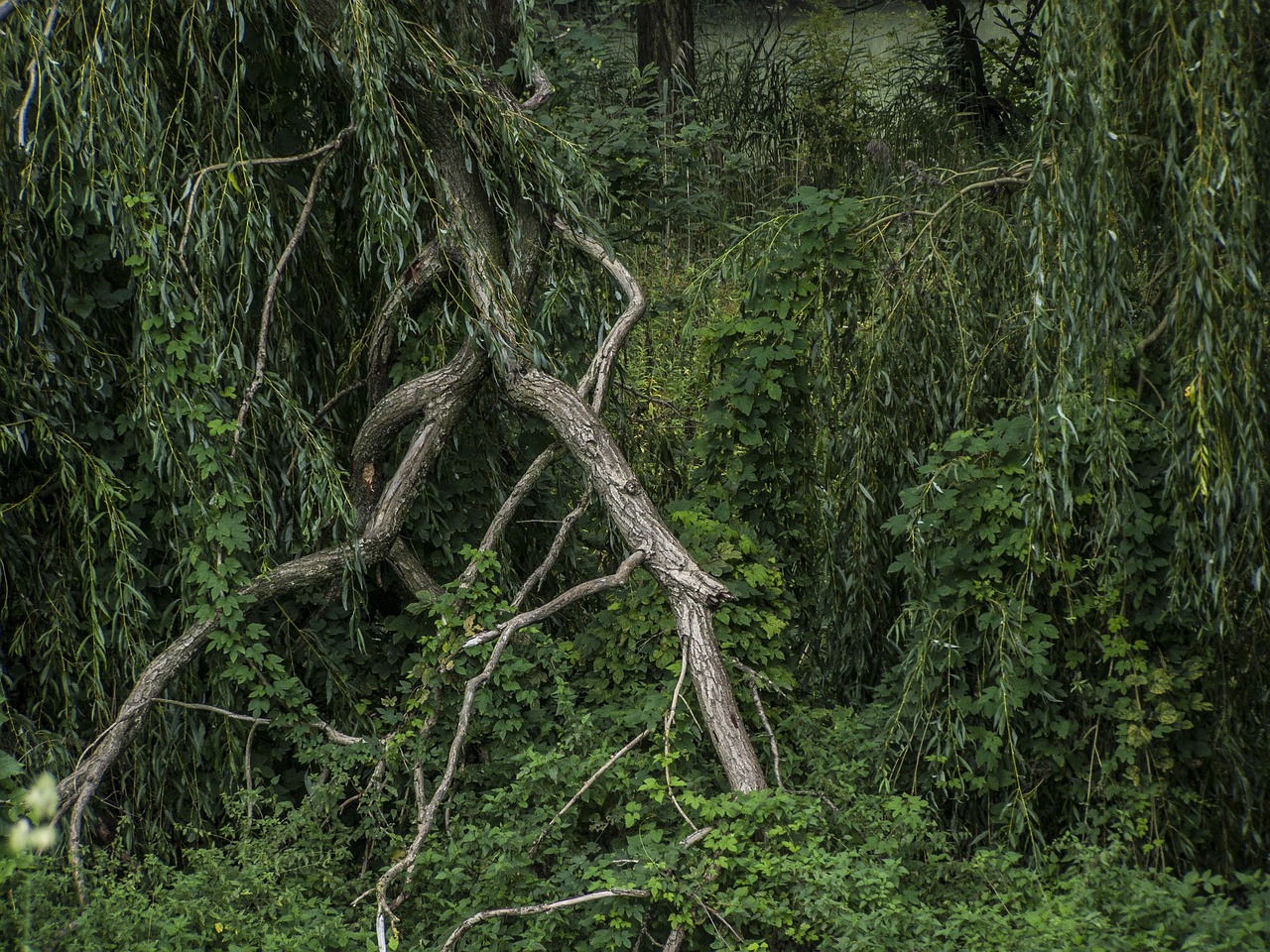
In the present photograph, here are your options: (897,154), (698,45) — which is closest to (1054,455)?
(897,154)

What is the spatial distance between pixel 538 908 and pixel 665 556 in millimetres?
1351

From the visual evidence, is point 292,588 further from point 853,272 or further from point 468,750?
point 853,272

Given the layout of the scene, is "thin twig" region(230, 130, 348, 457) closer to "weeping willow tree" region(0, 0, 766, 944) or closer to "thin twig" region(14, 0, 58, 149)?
"weeping willow tree" region(0, 0, 766, 944)

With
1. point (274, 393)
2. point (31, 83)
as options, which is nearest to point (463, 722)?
point (274, 393)

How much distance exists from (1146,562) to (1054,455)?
0.51 metres

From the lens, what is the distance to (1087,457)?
4.00 metres

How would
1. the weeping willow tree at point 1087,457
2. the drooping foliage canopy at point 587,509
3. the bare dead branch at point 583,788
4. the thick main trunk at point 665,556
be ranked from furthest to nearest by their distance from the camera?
the thick main trunk at point 665,556 < the bare dead branch at point 583,788 < the drooping foliage canopy at point 587,509 < the weeping willow tree at point 1087,457

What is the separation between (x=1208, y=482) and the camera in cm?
367

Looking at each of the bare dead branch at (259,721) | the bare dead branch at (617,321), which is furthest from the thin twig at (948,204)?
the bare dead branch at (259,721)

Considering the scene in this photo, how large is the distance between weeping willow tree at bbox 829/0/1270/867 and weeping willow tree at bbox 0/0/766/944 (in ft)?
3.16

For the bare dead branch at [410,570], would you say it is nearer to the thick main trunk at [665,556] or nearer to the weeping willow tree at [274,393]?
the weeping willow tree at [274,393]

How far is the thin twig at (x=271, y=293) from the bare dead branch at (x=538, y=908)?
1830 mm

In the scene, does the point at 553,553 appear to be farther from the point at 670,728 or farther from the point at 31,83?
the point at 31,83

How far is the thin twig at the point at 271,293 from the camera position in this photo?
4421 millimetres
